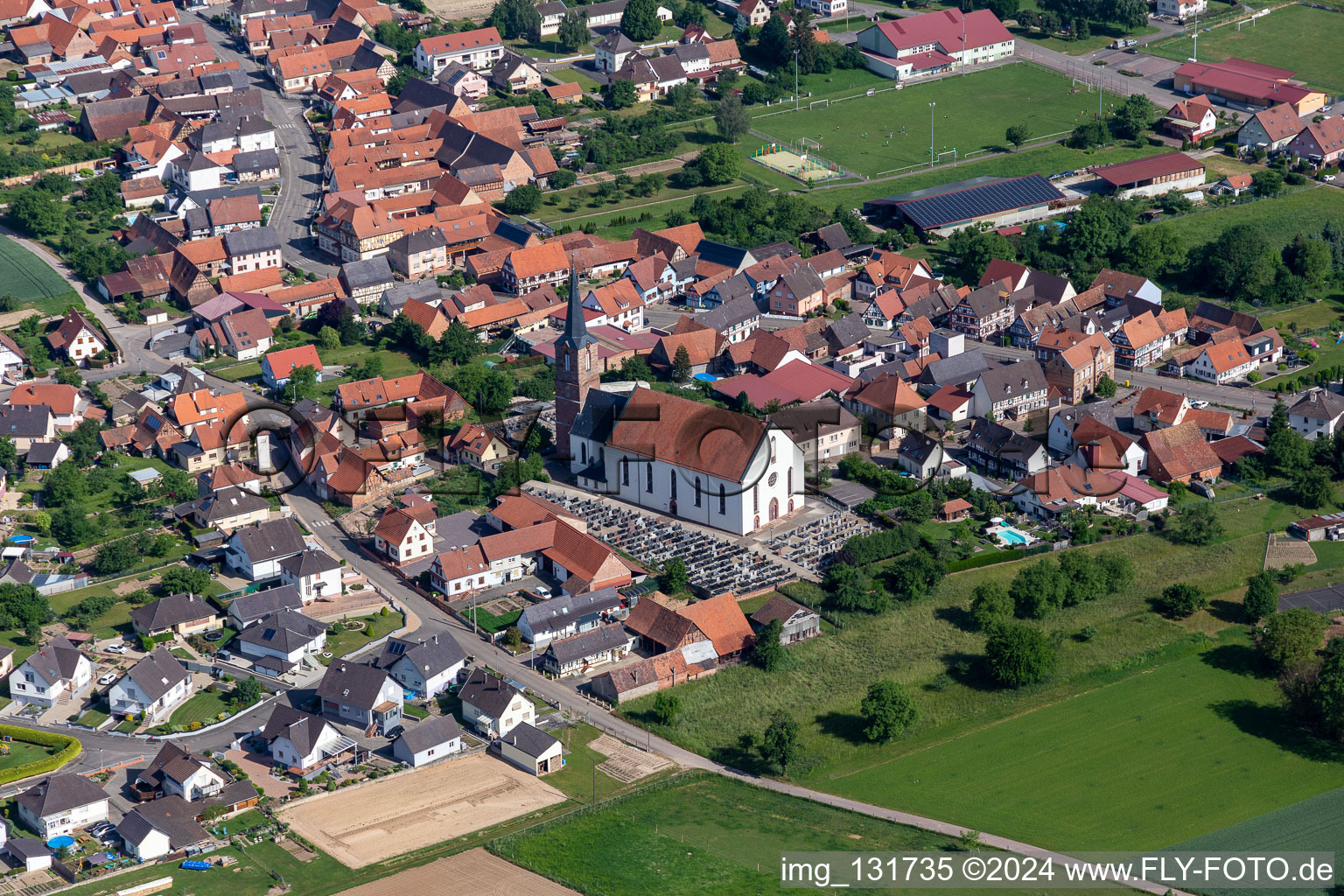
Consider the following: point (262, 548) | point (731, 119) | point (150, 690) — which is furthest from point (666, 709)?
point (731, 119)

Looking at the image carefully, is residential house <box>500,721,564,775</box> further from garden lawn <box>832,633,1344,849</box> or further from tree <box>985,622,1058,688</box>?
tree <box>985,622,1058,688</box>

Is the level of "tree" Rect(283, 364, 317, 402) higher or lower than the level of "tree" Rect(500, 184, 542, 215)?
lower

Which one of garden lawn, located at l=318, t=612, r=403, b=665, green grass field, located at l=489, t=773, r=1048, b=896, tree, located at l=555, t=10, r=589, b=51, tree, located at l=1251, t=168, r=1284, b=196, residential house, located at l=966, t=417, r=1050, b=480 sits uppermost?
tree, located at l=555, t=10, r=589, b=51

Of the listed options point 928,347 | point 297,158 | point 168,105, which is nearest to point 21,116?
point 168,105

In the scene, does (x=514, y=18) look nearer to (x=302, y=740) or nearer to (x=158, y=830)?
(x=302, y=740)

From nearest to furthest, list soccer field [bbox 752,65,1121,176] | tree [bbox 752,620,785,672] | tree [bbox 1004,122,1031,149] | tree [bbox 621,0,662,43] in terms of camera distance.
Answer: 1. tree [bbox 752,620,785,672]
2. tree [bbox 1004,122,1031,149]
3. soccer field [bbox 752,65,1121,176]
4. tree [bbox 621,0,662,43]

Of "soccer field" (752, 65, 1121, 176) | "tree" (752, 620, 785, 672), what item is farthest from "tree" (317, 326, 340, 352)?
"soccer field" (752, 65, 1121, 176)

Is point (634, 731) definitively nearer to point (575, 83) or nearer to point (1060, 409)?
point (1060, 409)
